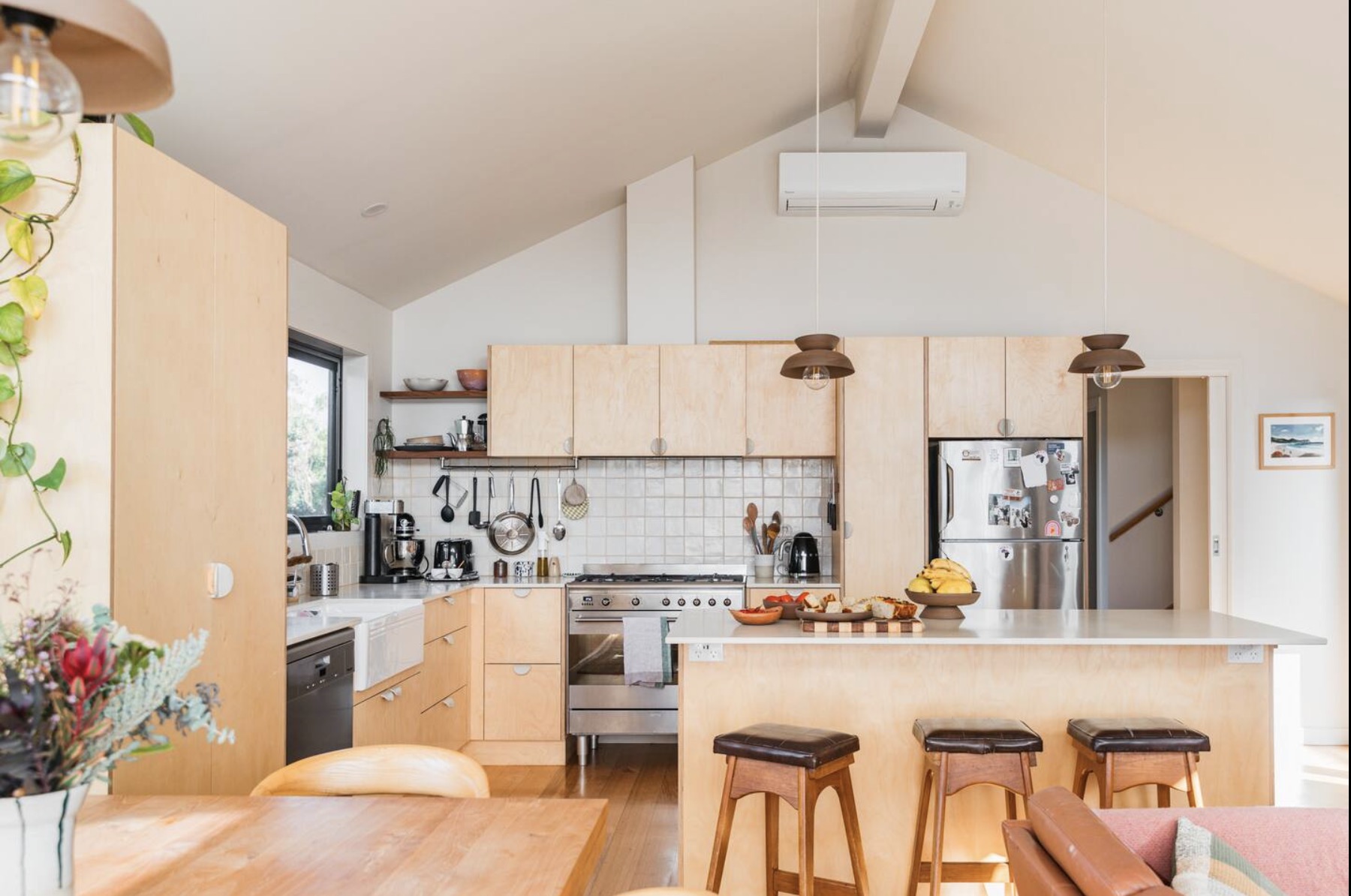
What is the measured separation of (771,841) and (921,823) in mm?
Answer: 430

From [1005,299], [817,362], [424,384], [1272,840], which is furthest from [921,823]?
[424,384]

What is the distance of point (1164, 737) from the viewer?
2752 millimetres

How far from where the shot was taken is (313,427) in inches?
189

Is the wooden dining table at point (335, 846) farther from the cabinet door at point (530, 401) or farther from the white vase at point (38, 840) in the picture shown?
the cabinet door at point (530, 401)

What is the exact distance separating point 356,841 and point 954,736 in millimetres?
1735

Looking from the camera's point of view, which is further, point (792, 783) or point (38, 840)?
point (792, 783)

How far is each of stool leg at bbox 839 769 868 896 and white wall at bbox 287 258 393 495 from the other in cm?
305

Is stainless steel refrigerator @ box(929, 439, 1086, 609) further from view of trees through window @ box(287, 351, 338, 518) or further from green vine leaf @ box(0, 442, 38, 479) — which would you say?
green vine leaf @ box(0, 442, 38, 479)

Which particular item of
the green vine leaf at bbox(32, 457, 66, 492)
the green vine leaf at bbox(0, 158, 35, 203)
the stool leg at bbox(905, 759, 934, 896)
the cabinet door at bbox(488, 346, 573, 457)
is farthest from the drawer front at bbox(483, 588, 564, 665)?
the green vine leaf at bbox(0, 158, 35, 203)

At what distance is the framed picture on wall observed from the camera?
16.7 ft

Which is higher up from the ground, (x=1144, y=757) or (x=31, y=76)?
(x=31, y=76)

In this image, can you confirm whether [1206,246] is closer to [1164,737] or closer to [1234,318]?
[1234,318]

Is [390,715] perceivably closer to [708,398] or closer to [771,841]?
[771,841]

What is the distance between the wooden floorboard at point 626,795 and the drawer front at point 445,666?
46cm
